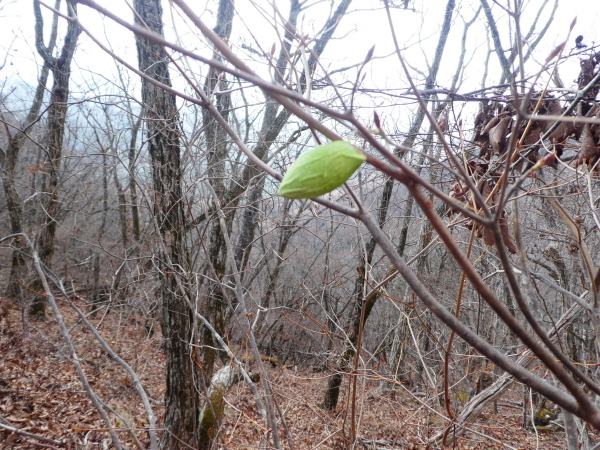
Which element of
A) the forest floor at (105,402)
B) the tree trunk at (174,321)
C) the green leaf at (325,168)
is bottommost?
the forest floor at (105,402)

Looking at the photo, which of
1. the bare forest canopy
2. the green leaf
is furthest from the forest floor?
the green leaf

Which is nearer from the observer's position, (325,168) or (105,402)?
(325,168)

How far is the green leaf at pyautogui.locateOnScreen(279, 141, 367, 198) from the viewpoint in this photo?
1.57 ft

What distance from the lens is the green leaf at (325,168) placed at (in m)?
0.48

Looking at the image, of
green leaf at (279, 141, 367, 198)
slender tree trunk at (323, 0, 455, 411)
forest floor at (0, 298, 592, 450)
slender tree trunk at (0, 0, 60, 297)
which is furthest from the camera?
slender tree trunk at (0, 0, 60, 297)

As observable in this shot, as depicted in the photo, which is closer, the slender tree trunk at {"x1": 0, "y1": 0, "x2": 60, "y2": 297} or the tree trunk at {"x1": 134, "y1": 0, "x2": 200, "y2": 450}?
the tree trunk at {"x1": 134, "y1": 0, "x2": 200, "y2": 450}

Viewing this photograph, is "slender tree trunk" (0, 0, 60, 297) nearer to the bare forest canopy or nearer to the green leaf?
the bare forest canopy

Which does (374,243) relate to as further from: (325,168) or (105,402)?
(325,168)

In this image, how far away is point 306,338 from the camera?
39.8 ft

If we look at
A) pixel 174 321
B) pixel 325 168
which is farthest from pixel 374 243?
pixel 325 168

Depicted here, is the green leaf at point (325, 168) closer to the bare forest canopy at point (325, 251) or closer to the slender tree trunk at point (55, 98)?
the bare forest canopy at point (325, 251)

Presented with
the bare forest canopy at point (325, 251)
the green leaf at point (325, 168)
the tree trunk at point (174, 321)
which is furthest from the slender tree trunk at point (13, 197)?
the green leaf at point (325, 168)

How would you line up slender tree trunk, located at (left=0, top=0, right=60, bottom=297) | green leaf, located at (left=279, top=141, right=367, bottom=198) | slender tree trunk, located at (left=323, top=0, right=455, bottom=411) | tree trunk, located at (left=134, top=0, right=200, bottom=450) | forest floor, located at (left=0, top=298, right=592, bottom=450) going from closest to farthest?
green leaf, located at (left=279, top=141, right=367, bottom=198) < tree trunk, located at (left=134, top=0, right=200, bottom=450) < forest floor, located at (left=0, top=298, right=592, bottom=450) < slender tree trunk, located at (left=323, top=0, right=455, bottom=411) < slender tree trunk, located at (left=0, top=0, right=60, bottom=297)

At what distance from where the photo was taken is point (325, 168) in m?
0.49
